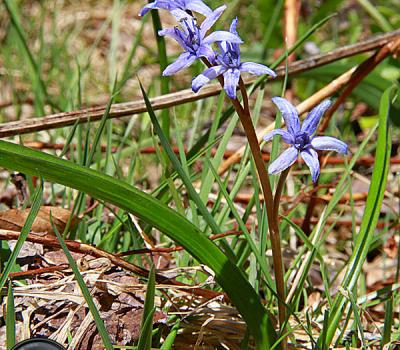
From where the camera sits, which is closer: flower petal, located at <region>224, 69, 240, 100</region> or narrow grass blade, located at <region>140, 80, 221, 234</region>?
flower petal, located at <region>224, 69, 240, 100</region>

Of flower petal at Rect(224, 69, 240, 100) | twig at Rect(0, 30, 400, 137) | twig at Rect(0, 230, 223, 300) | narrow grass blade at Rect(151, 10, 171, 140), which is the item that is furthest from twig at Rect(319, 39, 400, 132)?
flower petal at Rect(224, 69, 240, 100)

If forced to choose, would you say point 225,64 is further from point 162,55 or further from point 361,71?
point 361,71

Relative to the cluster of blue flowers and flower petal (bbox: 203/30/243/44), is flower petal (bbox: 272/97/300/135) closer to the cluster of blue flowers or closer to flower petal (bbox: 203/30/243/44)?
the cluster of blue flowers

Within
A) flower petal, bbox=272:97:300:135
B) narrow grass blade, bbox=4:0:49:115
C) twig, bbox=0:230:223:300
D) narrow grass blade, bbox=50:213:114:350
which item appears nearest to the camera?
flower petal, bbox=272:97:300:135

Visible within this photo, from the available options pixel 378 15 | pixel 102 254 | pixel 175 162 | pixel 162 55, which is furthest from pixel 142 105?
pixel 378 15

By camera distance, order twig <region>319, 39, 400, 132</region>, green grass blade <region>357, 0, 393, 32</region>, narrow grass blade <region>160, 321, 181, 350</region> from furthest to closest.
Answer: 1. green grass blade <region>357, 0, 393, 32</region>
2. twig <region>319, 39, 400, 132</region>
3. narrow grass blade <region>160, 321, 181, 350</region>

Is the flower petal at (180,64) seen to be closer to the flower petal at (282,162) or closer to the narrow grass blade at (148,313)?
the flower petal at (282,162)

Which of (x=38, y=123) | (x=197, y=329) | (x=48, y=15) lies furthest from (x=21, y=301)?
(x=48, y=15)
